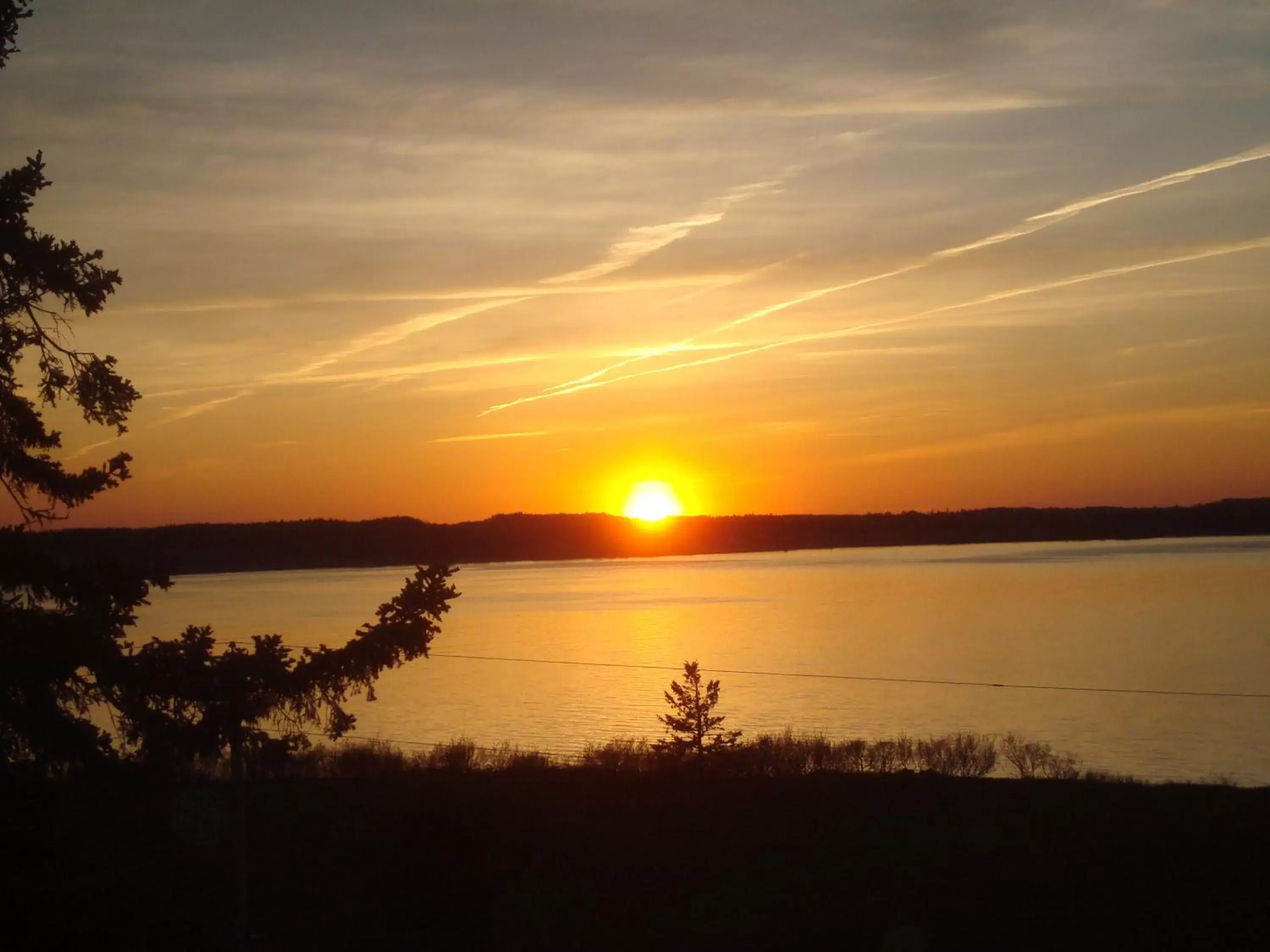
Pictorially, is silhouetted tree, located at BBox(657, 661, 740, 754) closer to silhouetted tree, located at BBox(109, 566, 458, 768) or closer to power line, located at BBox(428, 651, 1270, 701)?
silhouetted tree, located at BBox(109, 566, 458, 768)

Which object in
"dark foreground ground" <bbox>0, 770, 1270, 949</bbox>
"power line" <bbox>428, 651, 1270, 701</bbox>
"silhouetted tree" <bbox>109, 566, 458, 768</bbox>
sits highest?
"silhouetted tree" <bbox>109, 566, 458, 768</bbox>

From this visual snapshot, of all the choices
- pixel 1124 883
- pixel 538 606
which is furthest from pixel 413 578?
pixel 538 606

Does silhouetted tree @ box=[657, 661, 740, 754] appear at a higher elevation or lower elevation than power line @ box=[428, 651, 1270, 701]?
higher

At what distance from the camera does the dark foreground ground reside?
32.6ft

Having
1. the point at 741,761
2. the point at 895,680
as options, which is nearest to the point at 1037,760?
the point at 741,761

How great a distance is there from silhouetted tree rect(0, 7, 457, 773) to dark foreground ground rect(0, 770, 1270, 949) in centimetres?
59

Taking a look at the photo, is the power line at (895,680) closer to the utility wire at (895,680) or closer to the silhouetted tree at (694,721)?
the utility wire at (895,680)

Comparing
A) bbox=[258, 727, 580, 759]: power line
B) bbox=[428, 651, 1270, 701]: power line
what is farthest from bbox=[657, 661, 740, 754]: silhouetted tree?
bbox=[428, 651, 1270, 701]: power line

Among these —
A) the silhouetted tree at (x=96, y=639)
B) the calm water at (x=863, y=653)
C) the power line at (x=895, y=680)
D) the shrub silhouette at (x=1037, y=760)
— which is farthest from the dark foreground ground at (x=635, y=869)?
the power line at (x=895, y=680)

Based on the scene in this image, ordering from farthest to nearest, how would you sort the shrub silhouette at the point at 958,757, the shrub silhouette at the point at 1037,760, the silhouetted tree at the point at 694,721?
the shrub silhouette at the point at 958,757 → the shrub silhouette at the point at 1037,760 → the silhouetted tree at the point at 694,721

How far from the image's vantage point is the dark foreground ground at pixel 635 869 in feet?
32.6

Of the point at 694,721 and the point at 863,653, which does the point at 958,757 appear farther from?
the point at 863,653

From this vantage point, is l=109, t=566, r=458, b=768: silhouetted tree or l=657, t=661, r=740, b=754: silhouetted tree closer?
l=109, t=566, r=458, b=768: silhouetted tree

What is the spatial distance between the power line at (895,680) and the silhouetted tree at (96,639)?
1936 cm
